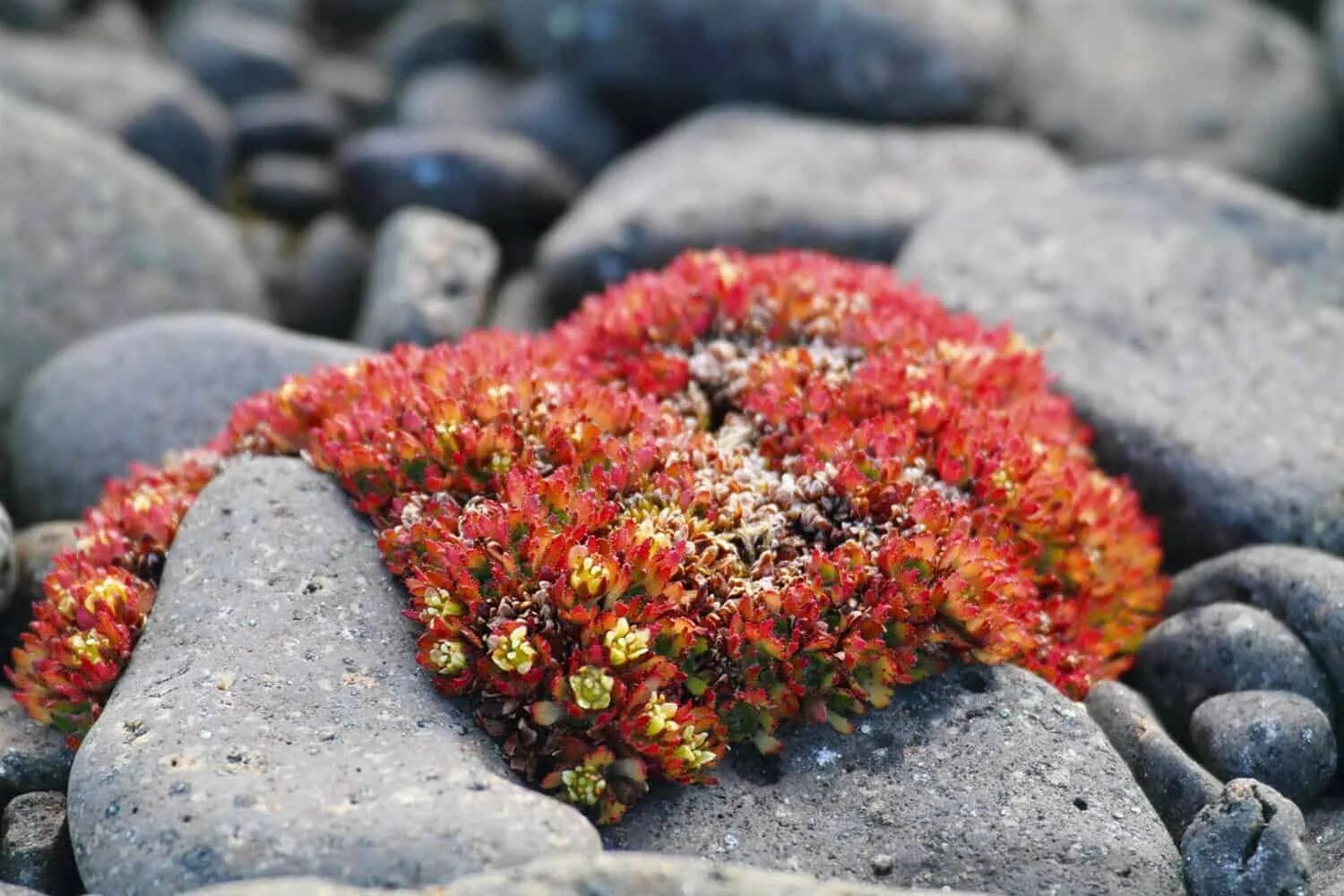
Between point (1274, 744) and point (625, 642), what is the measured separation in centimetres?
304

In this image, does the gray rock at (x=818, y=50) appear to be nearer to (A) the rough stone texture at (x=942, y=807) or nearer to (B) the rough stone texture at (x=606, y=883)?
(A) the rough stone texture at (x=942, y=807)

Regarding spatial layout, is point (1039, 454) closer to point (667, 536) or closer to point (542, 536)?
point (667, 536)

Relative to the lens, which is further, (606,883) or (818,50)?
(818,50)

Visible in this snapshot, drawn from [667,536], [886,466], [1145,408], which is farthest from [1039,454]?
[667,536]

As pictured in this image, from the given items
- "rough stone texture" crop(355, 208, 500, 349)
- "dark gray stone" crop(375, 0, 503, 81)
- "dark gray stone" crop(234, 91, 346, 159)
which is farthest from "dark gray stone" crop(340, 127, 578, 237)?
"dark gray stone" crop(375, 0, 503, 81)

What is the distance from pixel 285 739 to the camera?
4.77 m

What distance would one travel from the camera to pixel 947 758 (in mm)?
5301

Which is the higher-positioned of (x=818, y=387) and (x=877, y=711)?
(x=818, y=387)

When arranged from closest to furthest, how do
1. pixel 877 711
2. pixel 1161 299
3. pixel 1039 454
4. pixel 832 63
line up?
1. pixel 877 711
2. pixel 1039 454
3. pixel 1161 299
4. pixel 832 63

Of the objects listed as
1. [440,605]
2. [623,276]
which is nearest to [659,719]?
[440,605]

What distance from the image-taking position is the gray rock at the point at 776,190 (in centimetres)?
991

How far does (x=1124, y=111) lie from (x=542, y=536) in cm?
886

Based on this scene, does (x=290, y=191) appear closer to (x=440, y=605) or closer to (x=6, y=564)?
(x=6, y=564)

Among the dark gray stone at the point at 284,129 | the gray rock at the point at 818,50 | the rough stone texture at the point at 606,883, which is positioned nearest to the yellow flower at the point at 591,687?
the rough stone texture at the point at 606,883
